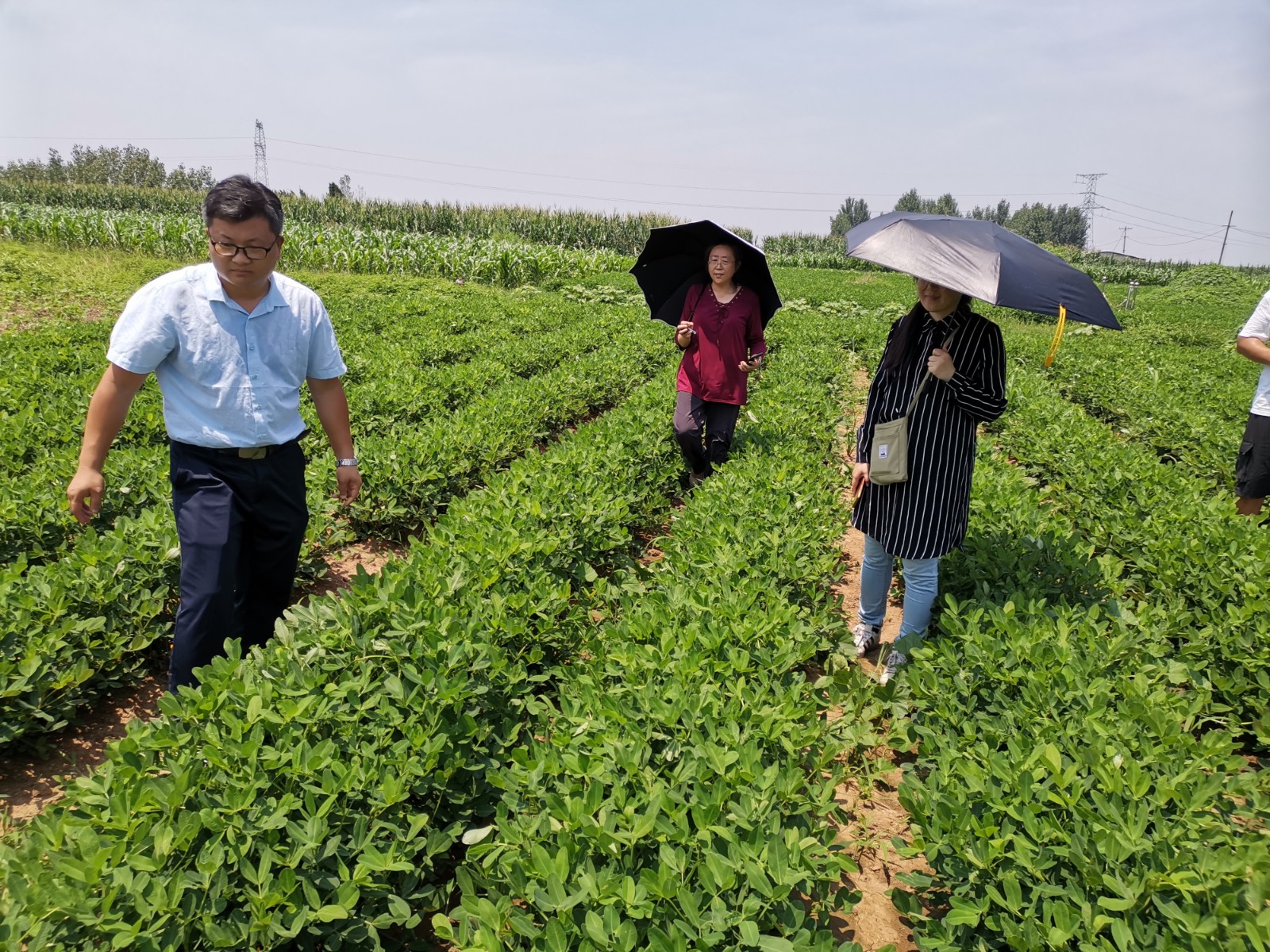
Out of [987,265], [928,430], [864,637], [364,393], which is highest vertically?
[987,265]

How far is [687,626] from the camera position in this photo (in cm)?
305

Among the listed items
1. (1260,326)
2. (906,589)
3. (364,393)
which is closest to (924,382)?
(906,589)

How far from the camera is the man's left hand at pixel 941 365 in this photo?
317 centimetres

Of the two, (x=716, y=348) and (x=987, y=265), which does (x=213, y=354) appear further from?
(x=716, y=348)

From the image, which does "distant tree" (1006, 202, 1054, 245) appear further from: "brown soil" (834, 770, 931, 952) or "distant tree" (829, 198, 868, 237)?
"brown soil" (834, 770, 931, 952)

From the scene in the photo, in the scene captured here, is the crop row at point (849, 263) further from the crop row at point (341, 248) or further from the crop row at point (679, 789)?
the crop row at point (679, 789)

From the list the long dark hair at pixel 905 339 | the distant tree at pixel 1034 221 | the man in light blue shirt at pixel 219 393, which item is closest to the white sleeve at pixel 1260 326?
the long dark hair at pixel 905 339

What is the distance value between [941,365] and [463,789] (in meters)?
2.66

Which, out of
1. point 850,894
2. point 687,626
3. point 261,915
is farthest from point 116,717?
point 850,894

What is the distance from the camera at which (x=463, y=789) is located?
257cm

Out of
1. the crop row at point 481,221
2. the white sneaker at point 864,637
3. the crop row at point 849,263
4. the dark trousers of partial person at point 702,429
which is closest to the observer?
the white sneaker at point 864,637

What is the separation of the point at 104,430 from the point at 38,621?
1.13 m

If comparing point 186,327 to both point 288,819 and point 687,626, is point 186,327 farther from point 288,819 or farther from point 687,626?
point 687,626

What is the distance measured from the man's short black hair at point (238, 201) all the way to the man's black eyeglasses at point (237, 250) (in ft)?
0.28
